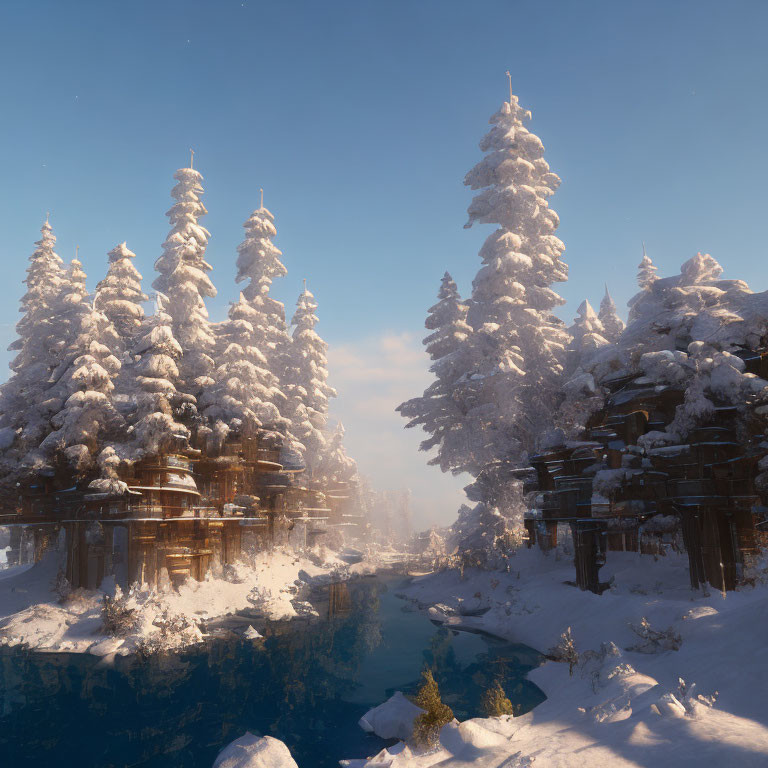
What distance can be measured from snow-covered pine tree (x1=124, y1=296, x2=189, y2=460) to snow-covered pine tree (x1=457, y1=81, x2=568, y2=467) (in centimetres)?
1532

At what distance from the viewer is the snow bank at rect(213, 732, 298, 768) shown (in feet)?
32.5

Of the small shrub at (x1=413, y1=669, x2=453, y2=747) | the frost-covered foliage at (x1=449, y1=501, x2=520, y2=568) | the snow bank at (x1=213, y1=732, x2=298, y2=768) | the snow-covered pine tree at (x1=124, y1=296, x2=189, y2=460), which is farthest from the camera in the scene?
the frost-covered foliage at (x1=449, y1=501, x2=520, y2=568)

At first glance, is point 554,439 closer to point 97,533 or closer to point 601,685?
point 601,685

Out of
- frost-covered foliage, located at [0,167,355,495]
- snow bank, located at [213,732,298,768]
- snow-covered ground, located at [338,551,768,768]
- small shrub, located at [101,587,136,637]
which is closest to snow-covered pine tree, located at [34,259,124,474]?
frost-covered foliage, located at [0,167,355,495]

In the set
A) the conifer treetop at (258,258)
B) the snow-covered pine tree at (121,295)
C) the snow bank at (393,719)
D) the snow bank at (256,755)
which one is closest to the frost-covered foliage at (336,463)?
the conifer treetop at (258,258)

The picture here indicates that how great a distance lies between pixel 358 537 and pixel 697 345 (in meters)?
60.2

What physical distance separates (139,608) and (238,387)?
480 inches

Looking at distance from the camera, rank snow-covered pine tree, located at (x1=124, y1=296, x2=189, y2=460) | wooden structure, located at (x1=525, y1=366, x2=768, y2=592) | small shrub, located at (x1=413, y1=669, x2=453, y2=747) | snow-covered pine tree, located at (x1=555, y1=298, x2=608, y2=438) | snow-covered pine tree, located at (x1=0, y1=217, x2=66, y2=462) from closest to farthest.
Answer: small shrub, located at (x1=413, y1=669, x2=453, y2=747), wooden structure, located at (x1=525, y1=366, x2=768, y2=592), snow-covered pine tree, located at (x1=555, y1=298, x2=608, y2=438), snow-covered pine tree, located at (x1=124, y1=296, x2=189, y2=460), snow-covered pine tree, located at (x1=0, y1=217, x2=66, y2=462)

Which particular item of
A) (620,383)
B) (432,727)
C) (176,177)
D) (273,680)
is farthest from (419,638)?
(176,177)

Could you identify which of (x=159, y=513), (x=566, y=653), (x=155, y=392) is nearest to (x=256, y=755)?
(x=566, y=653)

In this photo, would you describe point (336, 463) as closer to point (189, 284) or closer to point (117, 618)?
point (189, 284)

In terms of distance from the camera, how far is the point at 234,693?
15.2 metres

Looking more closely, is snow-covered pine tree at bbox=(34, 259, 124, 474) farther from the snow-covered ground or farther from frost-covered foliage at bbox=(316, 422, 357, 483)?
frost-covered foliage at bbox=(316, 422, 357, 483)

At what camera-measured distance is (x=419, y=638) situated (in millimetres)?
21547
